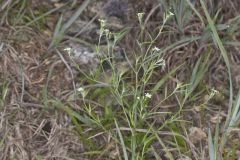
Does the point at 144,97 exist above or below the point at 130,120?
above

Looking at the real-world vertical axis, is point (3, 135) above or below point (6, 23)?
below

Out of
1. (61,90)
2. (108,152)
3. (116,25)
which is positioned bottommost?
(108,152)

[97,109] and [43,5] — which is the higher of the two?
[43,5]

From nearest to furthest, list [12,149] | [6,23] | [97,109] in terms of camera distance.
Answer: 1. [12,149]
2. [97,109]
3. [6,23]

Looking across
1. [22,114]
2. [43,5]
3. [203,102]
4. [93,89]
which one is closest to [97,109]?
[93,89]

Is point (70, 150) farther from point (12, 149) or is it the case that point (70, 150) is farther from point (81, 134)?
point (12, 149)

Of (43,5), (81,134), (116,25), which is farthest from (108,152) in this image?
(43,5)

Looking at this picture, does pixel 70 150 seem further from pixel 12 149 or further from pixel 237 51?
pixel 237 51

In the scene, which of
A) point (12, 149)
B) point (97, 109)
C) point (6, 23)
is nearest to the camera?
point (12, 149)

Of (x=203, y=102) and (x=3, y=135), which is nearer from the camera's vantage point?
(x=3, y=135)
